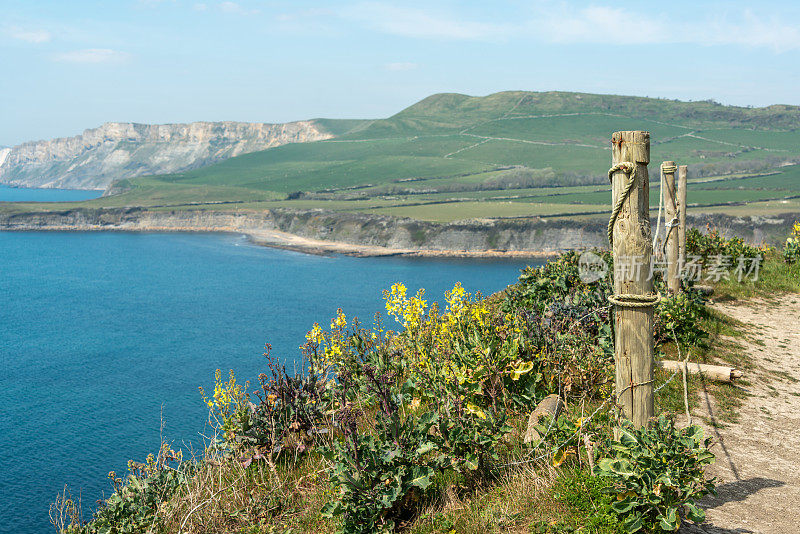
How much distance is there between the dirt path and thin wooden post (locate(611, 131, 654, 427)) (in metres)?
1.35

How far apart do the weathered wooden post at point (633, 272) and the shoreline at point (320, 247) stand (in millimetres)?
94354

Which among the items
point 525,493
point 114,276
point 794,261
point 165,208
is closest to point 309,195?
point 165,208

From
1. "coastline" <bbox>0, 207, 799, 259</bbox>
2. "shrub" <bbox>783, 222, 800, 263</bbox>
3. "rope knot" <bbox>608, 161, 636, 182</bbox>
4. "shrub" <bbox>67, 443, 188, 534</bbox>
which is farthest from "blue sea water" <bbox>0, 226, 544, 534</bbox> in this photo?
"shrub" <bbox>783, 222, 800, 263</bbox>

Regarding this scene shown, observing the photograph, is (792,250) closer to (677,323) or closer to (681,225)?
(681,225)

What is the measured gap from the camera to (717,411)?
30.6ft

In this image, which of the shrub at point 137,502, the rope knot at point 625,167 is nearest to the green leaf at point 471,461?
the rope knot at point 625,167

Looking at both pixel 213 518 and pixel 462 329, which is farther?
pixel 462 329

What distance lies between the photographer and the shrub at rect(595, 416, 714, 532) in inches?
206

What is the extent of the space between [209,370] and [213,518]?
42.3 meters

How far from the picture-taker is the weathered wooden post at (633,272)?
5859mm

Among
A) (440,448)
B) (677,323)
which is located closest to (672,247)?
(677,323)

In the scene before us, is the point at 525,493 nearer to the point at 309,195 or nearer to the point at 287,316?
the point at 287,316

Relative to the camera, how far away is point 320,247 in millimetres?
122812

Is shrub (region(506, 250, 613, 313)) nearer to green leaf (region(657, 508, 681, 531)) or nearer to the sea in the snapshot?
green leaf (region(657, 508, 681, 531))
